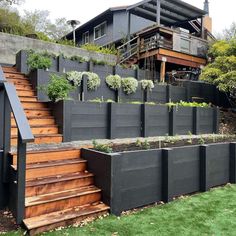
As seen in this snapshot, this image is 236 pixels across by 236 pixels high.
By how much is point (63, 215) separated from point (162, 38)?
11377 mm

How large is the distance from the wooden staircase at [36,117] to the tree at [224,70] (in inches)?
252

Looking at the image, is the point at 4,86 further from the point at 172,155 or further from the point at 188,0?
the point at 188,0

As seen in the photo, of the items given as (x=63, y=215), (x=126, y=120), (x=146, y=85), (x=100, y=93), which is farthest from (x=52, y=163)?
(x=146, y=85)

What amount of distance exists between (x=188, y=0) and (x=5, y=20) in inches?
374

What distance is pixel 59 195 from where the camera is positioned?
3.66 meters

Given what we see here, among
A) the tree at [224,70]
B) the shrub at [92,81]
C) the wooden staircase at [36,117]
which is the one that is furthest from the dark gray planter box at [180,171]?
the tree at [224,70]

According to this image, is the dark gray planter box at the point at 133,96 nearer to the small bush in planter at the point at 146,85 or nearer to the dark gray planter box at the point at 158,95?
the small bush in planter at the point at 146,85

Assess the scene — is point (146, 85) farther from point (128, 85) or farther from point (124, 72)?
point (124, 72)

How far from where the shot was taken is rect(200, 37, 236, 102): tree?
9.60 metres

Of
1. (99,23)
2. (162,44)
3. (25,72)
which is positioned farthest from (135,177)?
(99,23)

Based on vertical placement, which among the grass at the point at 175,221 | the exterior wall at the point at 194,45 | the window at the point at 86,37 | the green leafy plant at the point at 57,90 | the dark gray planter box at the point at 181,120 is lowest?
the grass at the point at 175,221

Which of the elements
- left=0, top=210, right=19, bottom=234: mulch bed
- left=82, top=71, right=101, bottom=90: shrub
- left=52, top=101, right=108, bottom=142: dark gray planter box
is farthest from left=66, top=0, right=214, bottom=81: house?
left=0, top=210, right=19, bottom=234: mulch bed

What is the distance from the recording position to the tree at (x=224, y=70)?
9.60m

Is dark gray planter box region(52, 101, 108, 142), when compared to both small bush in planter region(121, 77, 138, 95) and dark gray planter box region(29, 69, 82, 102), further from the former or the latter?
small bush in planter region(121, 77, 138, 95)
